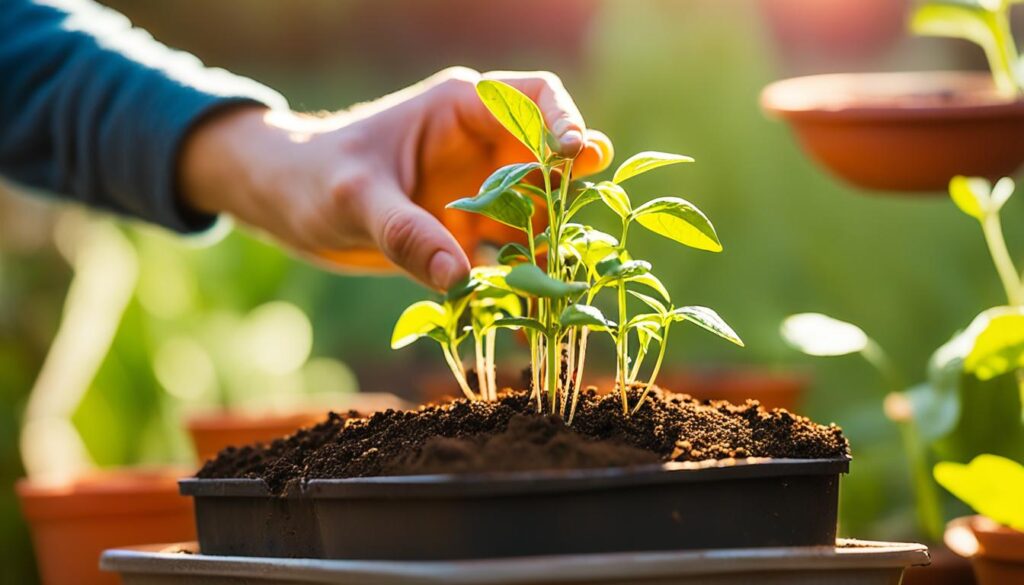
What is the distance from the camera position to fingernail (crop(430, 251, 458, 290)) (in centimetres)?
83

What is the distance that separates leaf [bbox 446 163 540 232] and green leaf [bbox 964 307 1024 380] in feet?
1.51

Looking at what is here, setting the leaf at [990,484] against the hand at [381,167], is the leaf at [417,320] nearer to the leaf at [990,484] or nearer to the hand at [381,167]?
the hand at [381,167]

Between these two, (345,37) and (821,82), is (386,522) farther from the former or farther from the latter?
(345,37)

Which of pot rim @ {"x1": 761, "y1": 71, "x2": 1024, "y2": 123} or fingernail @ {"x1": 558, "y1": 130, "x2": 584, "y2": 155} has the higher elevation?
pot rim @ {"x1": 761, "y1": 71, "x2": 1024, "y2": 123}

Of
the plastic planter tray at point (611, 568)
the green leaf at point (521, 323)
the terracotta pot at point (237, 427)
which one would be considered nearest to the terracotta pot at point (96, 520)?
the terracotta pot at point (237, 427)

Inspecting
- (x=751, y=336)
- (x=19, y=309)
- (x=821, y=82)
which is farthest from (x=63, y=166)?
(x=751, y=336)

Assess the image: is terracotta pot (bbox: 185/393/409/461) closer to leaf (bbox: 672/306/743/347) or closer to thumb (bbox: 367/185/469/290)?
thumb (bbox: 367/185/469/290)

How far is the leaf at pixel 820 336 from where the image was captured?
116 cm

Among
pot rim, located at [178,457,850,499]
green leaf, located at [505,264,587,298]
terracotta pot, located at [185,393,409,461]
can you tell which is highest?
green leaf, located at [505,264,587,298]

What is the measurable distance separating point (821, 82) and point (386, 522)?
129cm

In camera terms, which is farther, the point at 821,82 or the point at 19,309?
the point at 19,309

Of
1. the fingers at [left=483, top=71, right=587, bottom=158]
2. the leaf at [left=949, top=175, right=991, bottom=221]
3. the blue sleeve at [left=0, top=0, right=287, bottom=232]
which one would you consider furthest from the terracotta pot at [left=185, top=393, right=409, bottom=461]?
the fingers at [left=483, top=71, right=587, bottom=158]

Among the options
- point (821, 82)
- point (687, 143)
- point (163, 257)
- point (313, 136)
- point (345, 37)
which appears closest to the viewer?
point (313, 136)

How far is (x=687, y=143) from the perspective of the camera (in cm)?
307
